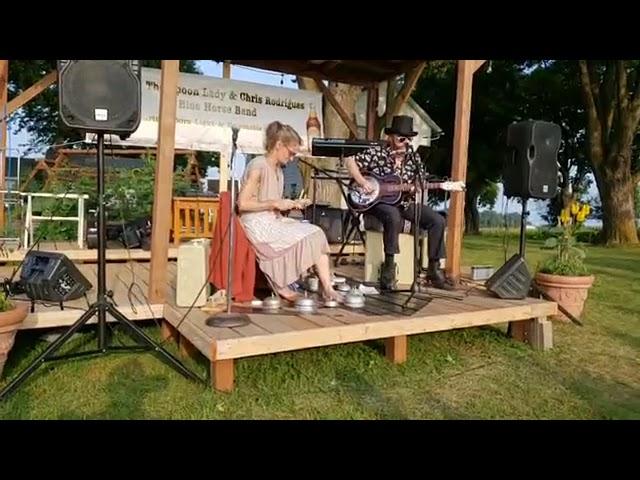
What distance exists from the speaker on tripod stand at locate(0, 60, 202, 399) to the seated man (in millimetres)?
1668

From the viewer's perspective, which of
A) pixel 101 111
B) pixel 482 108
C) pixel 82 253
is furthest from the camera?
pixel 482 108

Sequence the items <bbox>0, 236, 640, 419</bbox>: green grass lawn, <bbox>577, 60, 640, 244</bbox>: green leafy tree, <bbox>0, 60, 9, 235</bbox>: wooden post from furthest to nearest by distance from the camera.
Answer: <bbox>577, 60, 640, 244</bbox>: green leafy tree
<bbox>0, 60, 9, 235</bbox>: wooden post
<bbox>0, 236, 640, 419</bbox>: green grass lawn

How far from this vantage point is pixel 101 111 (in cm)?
268

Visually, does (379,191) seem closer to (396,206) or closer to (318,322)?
(396,206)

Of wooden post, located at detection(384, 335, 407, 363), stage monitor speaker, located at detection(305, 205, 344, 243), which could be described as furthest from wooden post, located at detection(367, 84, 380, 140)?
wooden post, located at detection(384, 335, 407, 363)

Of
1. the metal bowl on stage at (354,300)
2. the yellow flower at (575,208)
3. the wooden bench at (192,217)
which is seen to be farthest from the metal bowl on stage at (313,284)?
the wooden bench at (192,217)

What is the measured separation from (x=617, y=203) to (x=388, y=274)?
10028 mm

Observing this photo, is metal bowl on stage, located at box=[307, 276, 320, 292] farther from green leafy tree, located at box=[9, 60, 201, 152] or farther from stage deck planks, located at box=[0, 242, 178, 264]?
green leafy tree, located at box=[9, 60, 201, 152]

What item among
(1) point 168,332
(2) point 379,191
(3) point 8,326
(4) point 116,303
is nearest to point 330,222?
(2) point 379,191

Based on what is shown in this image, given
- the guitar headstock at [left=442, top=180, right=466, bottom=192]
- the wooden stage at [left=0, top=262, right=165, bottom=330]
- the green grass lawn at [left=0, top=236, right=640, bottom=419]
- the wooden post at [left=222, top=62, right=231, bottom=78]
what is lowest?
the green grass lawn at [left=0, top=236, right=640, bottom=419]

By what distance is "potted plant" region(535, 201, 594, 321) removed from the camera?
13.3ft

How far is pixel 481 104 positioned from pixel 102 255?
16.7m

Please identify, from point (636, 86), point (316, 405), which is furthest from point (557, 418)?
point (636, 86)

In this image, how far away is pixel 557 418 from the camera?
2455 mm
